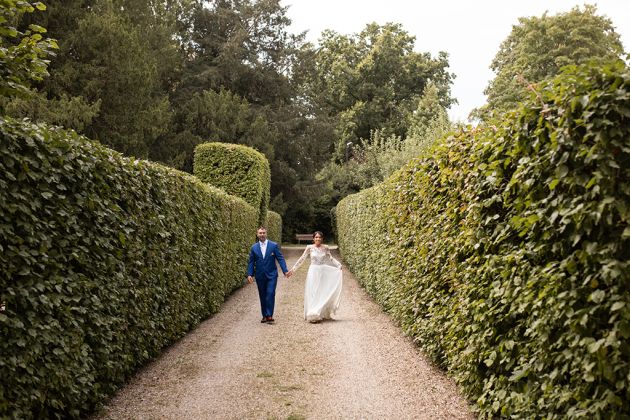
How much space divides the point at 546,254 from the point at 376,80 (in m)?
52.9

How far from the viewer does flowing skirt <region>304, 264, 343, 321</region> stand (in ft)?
36.9

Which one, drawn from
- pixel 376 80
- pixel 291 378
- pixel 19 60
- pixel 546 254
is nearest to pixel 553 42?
pixel 376 80

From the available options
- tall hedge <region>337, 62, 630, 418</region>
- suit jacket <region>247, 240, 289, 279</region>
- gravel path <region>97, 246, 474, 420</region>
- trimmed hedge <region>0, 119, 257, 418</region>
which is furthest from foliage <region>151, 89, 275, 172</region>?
tall hedge <region>337, 62, 630, 418</region>

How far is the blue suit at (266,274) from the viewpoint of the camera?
1117 centimetres

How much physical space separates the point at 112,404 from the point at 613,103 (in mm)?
5293

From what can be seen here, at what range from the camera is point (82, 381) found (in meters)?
5.06

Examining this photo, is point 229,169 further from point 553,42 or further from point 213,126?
point 553,42

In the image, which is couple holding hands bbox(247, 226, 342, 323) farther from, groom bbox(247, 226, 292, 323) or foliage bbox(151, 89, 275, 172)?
foliage bbox(151, 89, 275, 172)

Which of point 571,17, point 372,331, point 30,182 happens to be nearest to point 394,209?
point 372,331

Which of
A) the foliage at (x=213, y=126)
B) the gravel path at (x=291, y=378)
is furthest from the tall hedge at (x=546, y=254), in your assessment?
the foliage at (x=213, y=126)

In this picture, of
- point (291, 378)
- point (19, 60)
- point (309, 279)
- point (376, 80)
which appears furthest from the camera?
point (376, 80)

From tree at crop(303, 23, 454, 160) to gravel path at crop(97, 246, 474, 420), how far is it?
4226 centimetres

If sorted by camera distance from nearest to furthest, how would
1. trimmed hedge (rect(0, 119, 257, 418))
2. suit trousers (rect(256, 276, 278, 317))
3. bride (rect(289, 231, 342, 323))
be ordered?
1. trimmed hedge (rect(0, 119, 257, 418))
2. suit trousers (rect(256, 276, 278, 317))
3. bride (rect(289, 231, 342, 323))

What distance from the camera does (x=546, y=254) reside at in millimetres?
3951
